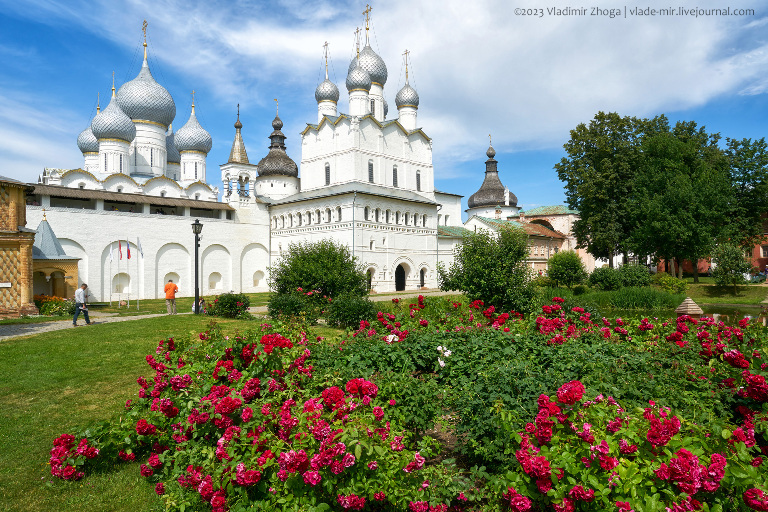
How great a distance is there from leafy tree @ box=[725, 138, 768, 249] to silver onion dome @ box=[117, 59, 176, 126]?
3828 centimetres

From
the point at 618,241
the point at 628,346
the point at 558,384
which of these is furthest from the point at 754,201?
the point at 558,384

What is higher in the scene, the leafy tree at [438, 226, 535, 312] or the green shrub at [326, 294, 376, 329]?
the leafy tree at [438, 226, 535, 312]

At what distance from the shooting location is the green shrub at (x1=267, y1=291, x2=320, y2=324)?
13.6 m

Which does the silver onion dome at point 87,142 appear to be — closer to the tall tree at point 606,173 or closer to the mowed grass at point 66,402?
the mowed grass at point 66,402

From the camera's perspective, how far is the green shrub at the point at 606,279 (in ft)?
85.3

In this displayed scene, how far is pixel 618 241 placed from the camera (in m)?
28.9

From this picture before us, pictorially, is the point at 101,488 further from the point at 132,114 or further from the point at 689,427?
the point at 132,114

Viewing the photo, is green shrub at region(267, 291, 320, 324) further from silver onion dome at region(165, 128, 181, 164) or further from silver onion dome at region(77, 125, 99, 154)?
silver onion dome at region(165, 128, 181, 164)

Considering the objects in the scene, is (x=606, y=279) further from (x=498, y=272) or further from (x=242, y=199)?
(x=242, y=199)

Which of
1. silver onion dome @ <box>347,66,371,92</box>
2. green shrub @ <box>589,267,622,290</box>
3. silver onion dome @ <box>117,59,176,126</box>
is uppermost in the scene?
silver onion dome @ <box>347,66,371,92</box>

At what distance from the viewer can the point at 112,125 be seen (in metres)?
29.4

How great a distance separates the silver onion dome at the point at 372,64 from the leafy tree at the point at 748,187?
80.9 ft

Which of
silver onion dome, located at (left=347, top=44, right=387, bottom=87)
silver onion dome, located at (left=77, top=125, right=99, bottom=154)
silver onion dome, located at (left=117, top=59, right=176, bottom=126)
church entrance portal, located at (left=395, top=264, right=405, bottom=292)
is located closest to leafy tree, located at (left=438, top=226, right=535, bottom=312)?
church entrance portal, located at (left=395, top=264, right=405, bottom=292)

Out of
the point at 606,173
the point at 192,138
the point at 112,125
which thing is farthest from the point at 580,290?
the point at 112,125
